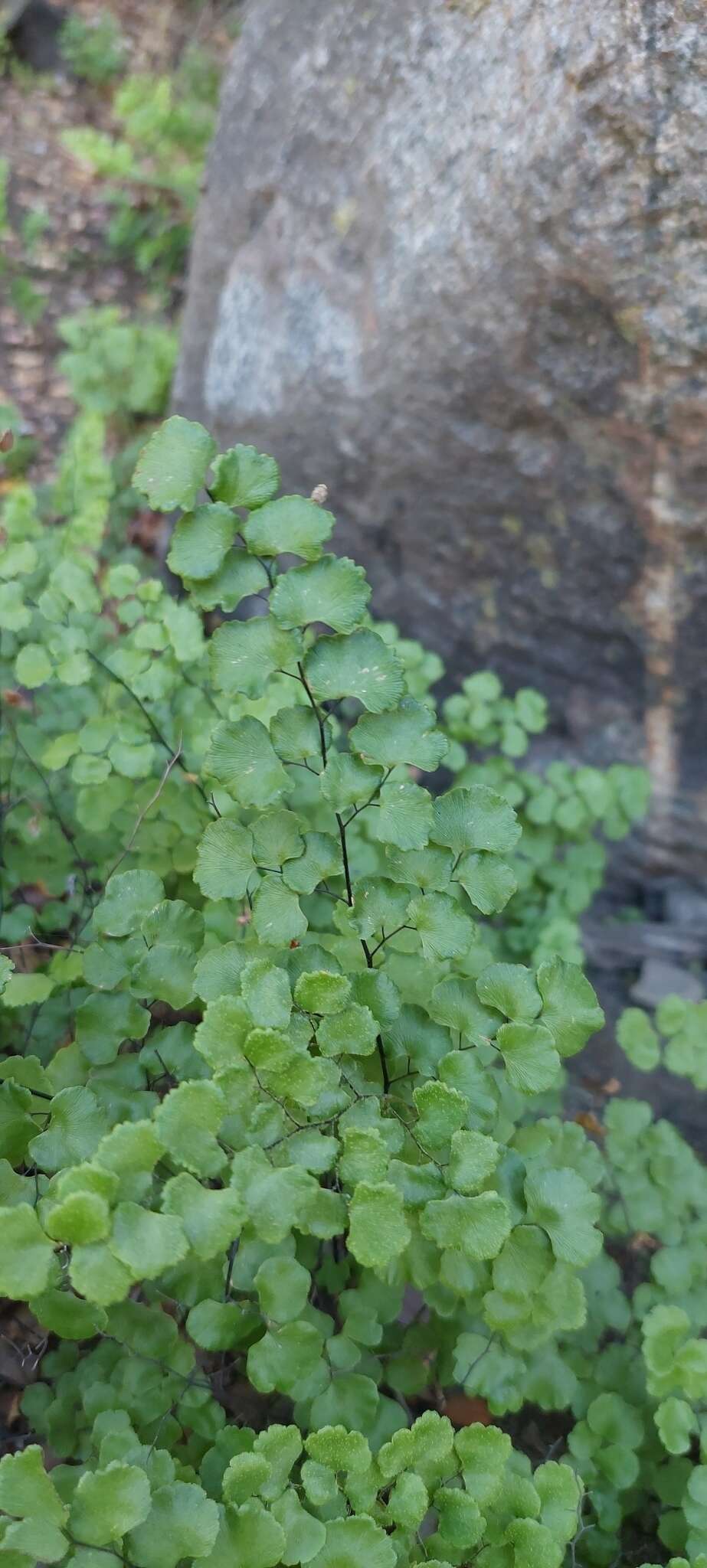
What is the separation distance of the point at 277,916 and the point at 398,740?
0.22 meters

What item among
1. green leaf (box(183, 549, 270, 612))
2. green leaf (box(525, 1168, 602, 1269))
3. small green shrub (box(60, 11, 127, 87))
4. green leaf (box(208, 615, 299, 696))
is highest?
small green shrub (box(60, 11, 127, 87))

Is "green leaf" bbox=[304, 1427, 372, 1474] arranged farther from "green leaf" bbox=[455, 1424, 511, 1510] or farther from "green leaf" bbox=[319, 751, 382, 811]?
"green leaf" bbox=[319, 751, 382, 811]

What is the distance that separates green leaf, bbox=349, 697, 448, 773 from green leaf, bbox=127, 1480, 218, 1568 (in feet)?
2.28

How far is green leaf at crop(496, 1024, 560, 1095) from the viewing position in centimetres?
100

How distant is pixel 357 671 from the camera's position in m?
1.01

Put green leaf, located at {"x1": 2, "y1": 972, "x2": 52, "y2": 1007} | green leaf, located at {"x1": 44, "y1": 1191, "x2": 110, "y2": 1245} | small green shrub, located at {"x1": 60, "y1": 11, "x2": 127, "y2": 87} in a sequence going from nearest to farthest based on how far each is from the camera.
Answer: green leaf, located at {"x1": 44, "y1": 1191, "x2": 110, "y2": 1245} → green leaf, located at {"x1": 2, "y1": 972, "x2": 52, "y2": 1007} → small green shrub, located at {"x1": 60, "y1": 11, "x2": 127, "y2": 87}

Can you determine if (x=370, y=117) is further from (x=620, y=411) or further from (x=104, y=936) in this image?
(x=104, y=936)

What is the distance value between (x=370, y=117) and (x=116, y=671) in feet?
4.56

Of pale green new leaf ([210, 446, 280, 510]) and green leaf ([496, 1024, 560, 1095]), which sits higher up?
pale green new leaf ([210, 446, 280, 510])

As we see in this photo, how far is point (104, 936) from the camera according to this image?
120cm

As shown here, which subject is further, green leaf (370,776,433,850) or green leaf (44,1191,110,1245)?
Answer: green leaf (370,776,433,850)

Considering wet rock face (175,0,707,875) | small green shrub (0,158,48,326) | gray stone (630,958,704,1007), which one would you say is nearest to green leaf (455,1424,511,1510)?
gray stone (630,958,704,1007)

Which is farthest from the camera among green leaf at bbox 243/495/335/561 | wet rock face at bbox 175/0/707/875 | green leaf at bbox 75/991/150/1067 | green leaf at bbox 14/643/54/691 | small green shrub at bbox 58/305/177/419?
small green shrub at bbox 58/305/177/419

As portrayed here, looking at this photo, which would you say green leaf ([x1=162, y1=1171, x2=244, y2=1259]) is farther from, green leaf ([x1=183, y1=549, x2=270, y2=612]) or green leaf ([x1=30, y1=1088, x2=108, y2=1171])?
green leaf ([x1=183, y1=549, x2=270, y2=612])
